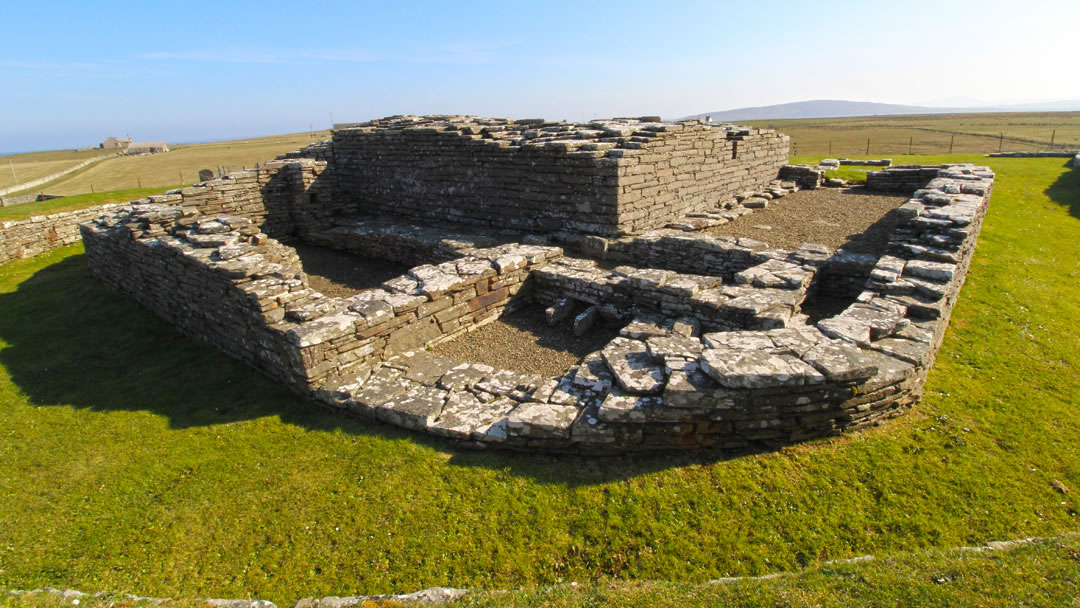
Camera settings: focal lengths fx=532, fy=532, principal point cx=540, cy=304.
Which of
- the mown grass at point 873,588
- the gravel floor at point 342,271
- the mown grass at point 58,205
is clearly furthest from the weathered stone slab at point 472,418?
the mown grass at point 58,205

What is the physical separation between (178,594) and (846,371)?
248 inches

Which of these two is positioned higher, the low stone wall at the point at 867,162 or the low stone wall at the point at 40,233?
the low stone wall at the point at 867,162

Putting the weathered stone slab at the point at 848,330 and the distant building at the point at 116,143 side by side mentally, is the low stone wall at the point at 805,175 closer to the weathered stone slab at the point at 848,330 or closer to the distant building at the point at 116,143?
the weathered stone slab at the point at 848,330

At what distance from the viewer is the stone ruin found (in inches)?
218

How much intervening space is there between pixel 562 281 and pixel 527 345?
165 cm

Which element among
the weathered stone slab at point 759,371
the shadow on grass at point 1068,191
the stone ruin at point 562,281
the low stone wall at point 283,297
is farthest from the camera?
the shadow on grass at point 1068,191

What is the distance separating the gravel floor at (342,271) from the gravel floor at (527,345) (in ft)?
12.8

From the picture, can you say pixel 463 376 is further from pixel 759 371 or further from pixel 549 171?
pixel 549 171

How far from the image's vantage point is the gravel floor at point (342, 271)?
1183 centimetres

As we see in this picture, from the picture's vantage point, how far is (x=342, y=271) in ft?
43.1

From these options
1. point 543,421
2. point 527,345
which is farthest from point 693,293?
point 543,421

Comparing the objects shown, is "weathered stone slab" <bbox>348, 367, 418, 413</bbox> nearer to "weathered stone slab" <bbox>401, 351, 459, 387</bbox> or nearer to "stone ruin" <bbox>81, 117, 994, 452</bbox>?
"stone ruin" <bbox>81, 117, 994, 452</bbox>

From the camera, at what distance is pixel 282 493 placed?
18.1 feet

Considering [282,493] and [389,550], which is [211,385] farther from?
[389,550]
